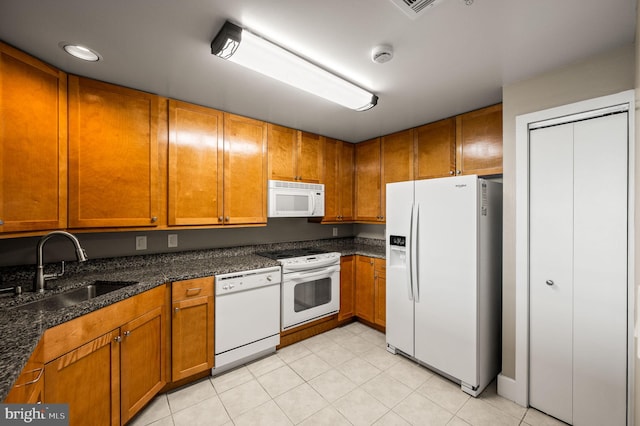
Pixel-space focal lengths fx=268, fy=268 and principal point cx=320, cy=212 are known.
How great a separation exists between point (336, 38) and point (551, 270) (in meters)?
2.09

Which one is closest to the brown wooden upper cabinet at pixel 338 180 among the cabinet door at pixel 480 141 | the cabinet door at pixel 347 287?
the cabinet door at pixel 347 287

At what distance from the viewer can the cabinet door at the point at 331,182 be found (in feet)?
11.2

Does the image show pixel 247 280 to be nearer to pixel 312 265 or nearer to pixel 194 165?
pixel 312 265

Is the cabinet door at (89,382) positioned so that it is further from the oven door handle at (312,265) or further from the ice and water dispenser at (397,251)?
the ice and water dispenser at (397,251)

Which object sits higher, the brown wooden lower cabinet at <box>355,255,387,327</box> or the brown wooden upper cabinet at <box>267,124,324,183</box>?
the brown wooden upper cabinet at <box>267,124,324,183</box>

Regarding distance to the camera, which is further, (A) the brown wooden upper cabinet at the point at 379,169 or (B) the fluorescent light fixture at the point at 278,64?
(A) the brown wooden upper cabinet at the point at 379,169

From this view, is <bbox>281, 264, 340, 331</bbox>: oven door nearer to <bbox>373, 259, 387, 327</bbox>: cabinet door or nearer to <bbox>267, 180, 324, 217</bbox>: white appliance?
<bbox>373, 259, 387, 327</bbox>: cabinet door

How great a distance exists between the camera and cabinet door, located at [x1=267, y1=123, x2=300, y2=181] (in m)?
2.93

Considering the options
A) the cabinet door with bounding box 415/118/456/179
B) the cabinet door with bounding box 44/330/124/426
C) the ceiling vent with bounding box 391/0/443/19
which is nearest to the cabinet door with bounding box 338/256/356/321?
the cabinet door with bounding box 415/118/456/179

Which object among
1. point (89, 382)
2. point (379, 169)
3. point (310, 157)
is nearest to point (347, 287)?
point (379, 169)

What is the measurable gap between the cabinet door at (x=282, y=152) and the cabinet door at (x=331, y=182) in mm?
471

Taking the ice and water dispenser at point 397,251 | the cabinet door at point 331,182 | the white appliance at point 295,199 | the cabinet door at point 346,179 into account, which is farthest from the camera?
the cabinet door at point 346,179

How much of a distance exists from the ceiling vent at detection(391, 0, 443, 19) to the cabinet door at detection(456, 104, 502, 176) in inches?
60.7

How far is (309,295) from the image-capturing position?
290 centimetres
